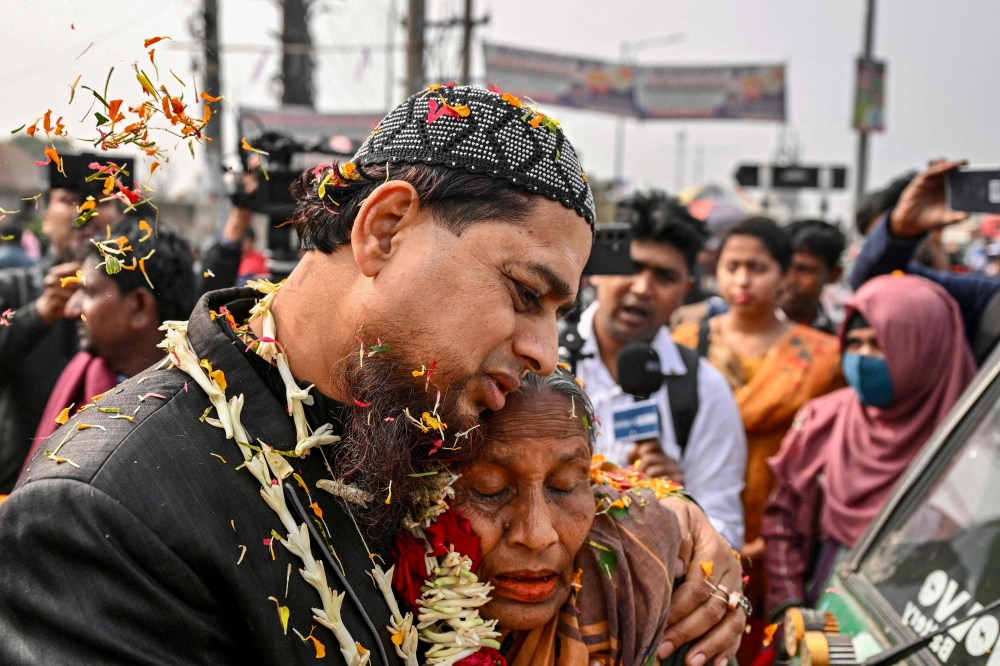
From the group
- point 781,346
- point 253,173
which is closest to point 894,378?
point 781,346

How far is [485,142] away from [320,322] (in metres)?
0.49

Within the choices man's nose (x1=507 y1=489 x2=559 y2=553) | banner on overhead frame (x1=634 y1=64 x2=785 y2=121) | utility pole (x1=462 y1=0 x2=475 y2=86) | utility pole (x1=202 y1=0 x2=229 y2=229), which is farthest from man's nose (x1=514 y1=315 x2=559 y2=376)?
banner on overhead frame (x1=634 y1=64 x2=785 y2=121)

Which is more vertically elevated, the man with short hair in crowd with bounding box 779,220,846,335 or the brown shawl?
the man with short hair in crowd with bounding box 779,220,846,335

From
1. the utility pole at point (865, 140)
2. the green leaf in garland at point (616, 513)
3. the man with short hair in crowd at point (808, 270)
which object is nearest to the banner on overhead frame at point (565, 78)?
the utility pole at point (865, 140)

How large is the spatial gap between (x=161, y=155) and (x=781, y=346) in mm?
3886

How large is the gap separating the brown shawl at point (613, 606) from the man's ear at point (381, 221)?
2.90ft

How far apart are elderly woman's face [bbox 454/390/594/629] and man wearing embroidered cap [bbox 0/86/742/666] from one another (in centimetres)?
9

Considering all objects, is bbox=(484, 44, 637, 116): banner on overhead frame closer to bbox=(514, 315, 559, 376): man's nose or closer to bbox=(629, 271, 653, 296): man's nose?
bbox=(629, 271, 653, 296): man's nose

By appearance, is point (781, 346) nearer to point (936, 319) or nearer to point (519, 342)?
point (936, 319)

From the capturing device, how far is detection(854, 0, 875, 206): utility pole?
17.1m

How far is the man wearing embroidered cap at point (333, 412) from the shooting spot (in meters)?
1.36

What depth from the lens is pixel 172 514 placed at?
4.61 feet

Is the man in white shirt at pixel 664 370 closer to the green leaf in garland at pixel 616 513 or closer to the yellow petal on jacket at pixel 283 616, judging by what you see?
the green leaf in garland at pixel 616 513

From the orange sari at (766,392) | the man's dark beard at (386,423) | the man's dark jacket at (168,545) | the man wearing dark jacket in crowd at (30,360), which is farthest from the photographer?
the orange sari at (766,392)
